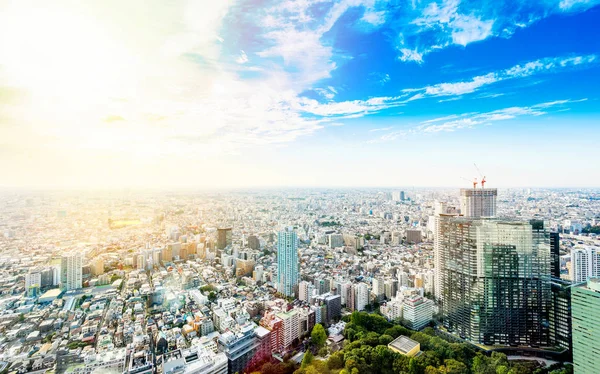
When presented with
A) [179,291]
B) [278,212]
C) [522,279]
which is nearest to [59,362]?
[179,291]

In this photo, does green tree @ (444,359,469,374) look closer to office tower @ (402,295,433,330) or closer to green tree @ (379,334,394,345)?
green tree @ (379,334,394,345)

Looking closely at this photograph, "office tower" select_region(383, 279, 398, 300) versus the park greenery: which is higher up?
the park greenery

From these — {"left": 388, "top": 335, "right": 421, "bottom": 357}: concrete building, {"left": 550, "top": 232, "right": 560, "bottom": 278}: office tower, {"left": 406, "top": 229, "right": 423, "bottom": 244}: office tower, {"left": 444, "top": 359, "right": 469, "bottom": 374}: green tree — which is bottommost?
{"left": 388, "top": 335, "right": 421, "bottom": 357}: concrete building

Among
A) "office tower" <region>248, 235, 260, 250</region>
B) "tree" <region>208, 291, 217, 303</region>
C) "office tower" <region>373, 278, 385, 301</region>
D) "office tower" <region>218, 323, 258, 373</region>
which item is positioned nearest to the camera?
"office tower" <region>218, 323, 258, 373</region>

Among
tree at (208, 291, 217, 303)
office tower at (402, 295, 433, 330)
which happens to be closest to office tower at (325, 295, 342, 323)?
office tower at (402, 295, 433, 330)

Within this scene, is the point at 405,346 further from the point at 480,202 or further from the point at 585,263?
the point at 480,202

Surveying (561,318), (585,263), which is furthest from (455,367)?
(585,263)
